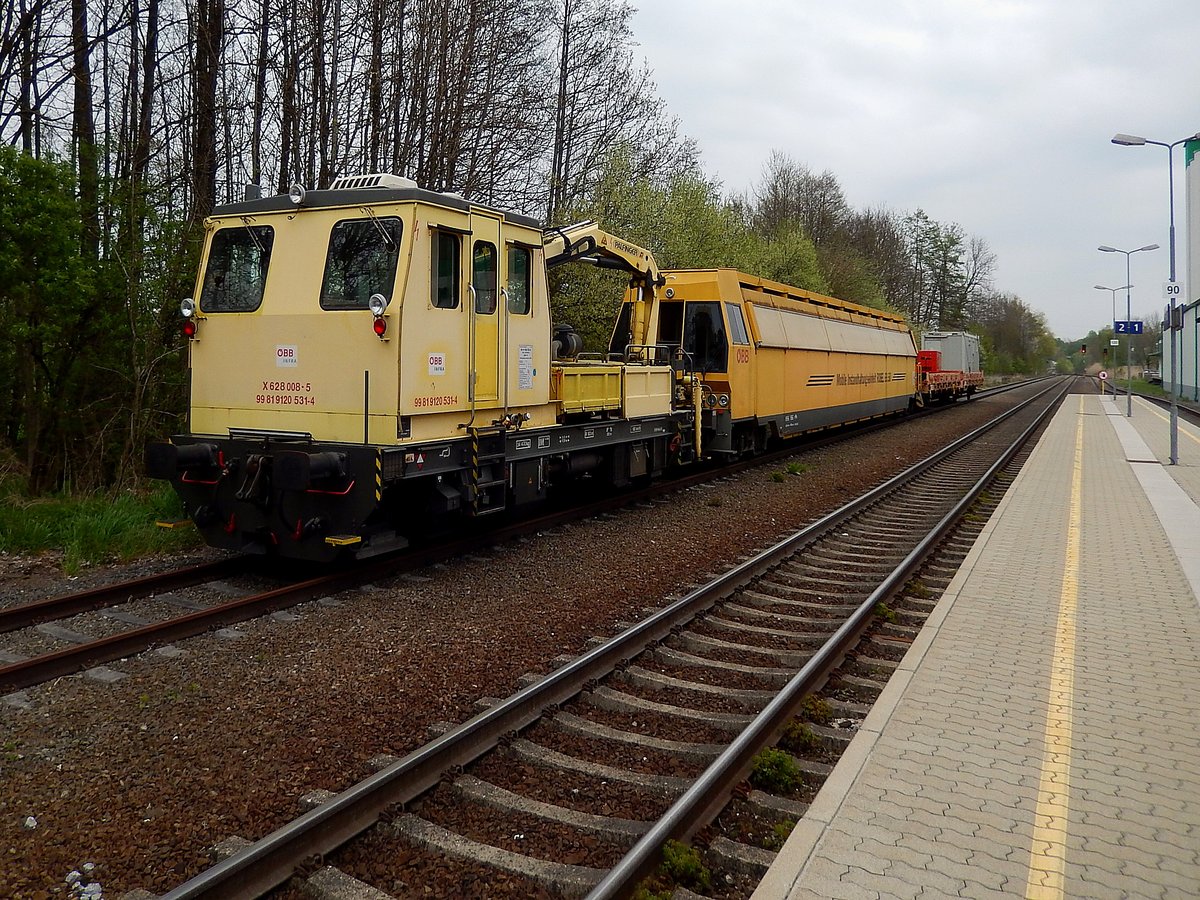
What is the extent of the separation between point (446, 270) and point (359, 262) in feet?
2.55

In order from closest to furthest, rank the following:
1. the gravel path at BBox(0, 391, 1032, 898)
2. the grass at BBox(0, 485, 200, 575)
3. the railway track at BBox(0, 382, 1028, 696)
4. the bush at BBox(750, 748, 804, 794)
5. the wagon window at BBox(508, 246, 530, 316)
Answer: the gravel path at BBox(0, 391, 1032, 898) < the bush at BBox(750, 748, 804, 794) < the railway track at BBox(0, 382, 1028, 696) < the grass at BBox(0, 485, 200, 575) < the wagon window at BBox(508, 246, 530, 316)

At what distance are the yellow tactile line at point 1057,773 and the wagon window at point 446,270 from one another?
572cm

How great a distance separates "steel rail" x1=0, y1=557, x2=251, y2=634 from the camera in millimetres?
6598

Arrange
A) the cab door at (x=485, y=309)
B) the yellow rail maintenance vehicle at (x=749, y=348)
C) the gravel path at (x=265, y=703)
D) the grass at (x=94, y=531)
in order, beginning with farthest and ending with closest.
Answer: the yellow rail maintenance vehicle at (x=749, y=348) < the grass at (x=94, y=531) < the cab door at (x=485, y=309) < the gravel path at (x=265, y=703)

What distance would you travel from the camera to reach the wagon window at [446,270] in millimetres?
7930

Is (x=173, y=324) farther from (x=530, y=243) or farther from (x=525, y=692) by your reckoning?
(x=525, y=692)

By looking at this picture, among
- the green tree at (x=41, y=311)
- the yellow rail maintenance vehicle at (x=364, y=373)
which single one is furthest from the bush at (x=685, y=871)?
the green tree at (x=41, y=311)

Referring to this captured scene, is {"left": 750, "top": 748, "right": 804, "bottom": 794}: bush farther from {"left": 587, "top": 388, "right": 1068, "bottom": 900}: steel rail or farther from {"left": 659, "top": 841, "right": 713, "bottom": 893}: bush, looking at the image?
{"left": 659, "top": 841, "right": 713, "bottom": 893}: bush

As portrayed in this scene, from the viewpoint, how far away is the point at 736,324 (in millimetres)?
15719

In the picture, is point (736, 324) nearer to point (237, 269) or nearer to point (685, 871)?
point (237, 269)

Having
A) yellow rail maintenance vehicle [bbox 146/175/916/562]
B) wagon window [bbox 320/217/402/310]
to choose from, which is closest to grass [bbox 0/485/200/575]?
yellow rail maintenance vehicle [bbox 146/175/916/562]

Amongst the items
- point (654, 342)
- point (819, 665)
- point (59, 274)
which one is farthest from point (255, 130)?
point (819, 665)

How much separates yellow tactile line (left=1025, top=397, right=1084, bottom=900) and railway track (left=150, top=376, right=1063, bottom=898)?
1008 mm

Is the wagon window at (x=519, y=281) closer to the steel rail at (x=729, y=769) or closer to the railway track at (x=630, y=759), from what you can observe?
the railway track at (x=630, y=759)
